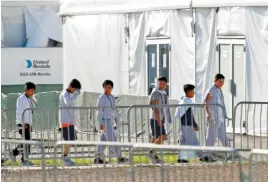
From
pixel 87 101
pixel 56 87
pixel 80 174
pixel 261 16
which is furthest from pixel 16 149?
pixel 56 87

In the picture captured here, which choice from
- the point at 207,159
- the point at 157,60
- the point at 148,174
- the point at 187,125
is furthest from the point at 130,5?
the point at 148,174

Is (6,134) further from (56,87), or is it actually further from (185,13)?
(56,87)

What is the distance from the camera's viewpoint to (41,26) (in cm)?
4428

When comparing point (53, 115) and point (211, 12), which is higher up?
point (211, 12)

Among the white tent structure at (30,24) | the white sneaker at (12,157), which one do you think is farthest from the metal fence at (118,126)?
the white tent structure at (30,24)

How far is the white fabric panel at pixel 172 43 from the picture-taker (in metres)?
25.4

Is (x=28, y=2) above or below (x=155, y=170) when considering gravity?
above

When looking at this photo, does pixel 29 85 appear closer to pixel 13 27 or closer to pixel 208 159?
pixel 208 159

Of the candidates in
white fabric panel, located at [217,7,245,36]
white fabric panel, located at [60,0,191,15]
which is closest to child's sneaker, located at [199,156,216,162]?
white fabric panel, located at [217,7,245,36]

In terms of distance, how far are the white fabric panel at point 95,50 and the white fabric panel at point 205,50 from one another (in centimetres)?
294

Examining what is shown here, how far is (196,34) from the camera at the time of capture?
82.3 ft

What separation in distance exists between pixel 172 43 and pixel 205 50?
3.83 ft

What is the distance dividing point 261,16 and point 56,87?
1817cm

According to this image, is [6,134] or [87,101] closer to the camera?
[6,134]
